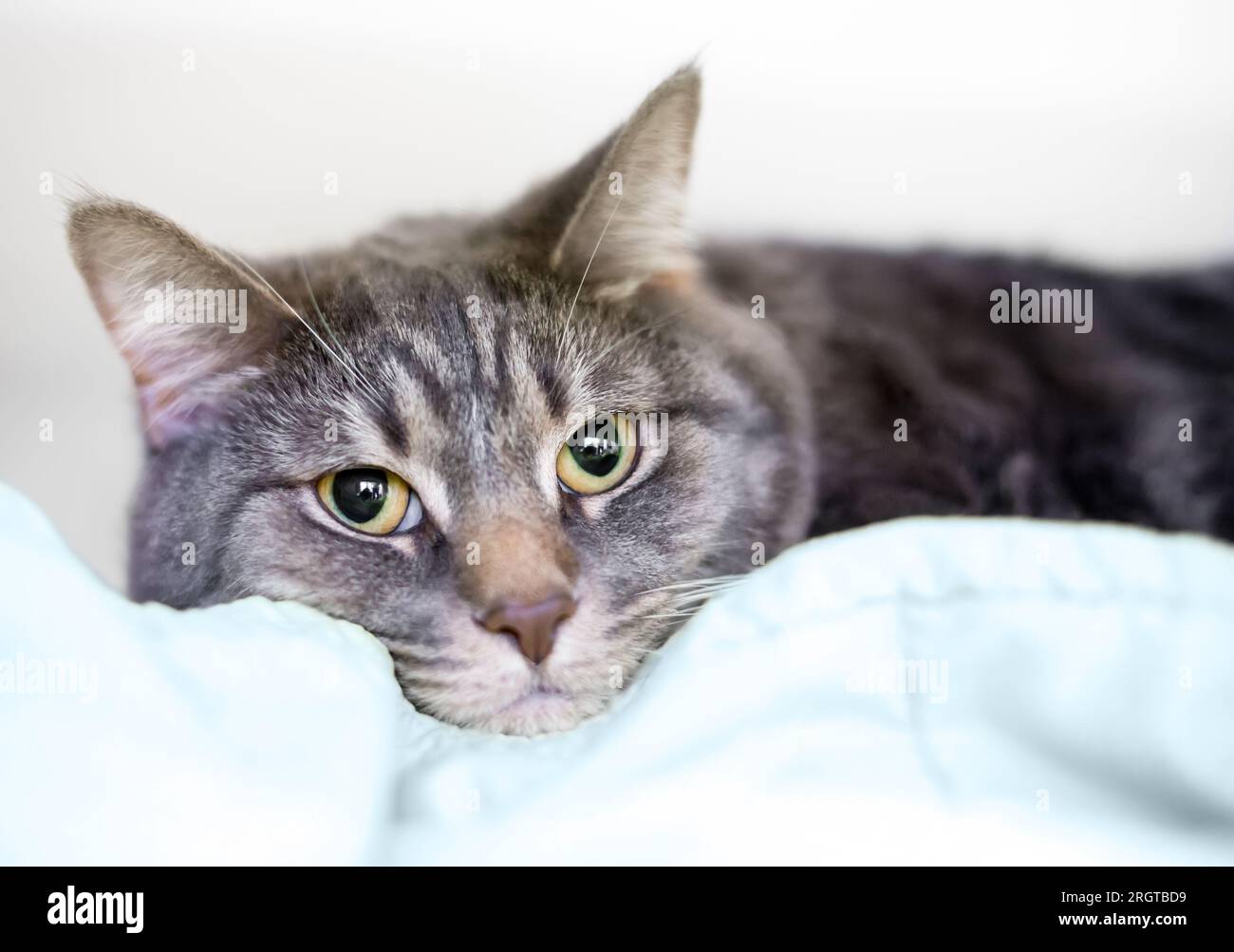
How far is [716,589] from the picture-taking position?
1.09 meters

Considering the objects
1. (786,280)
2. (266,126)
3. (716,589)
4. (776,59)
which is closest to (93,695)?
(716,589)

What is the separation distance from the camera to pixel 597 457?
44.7 inches

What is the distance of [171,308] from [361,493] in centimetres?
31

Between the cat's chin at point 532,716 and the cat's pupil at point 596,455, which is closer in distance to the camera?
the cat's chin at point 532,716

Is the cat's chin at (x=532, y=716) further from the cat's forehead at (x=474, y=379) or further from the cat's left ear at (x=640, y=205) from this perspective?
the cat's left ear at (x=640, y=205)

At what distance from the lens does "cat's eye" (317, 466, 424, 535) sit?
1.08 meters

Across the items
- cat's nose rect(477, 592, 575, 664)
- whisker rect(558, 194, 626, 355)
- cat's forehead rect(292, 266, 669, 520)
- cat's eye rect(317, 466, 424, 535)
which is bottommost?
cat's nose rect(477, 592, 575, 664)

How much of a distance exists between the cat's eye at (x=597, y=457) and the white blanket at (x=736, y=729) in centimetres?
25

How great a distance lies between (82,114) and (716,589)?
4.71ft

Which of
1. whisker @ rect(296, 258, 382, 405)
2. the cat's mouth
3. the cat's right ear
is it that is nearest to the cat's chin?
the cat's mouth

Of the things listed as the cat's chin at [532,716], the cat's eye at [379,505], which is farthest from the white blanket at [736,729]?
the cat's eye at [379,505]

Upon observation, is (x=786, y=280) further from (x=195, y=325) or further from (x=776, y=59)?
(x=195, y=325)

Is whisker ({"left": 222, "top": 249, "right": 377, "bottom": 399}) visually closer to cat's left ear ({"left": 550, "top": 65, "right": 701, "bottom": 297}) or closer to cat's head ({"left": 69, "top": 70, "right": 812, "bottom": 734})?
cat's head ({"left": 69, "top": 70, "right": 812, "bottom": 734})

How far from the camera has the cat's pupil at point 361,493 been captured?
3.55 feet
